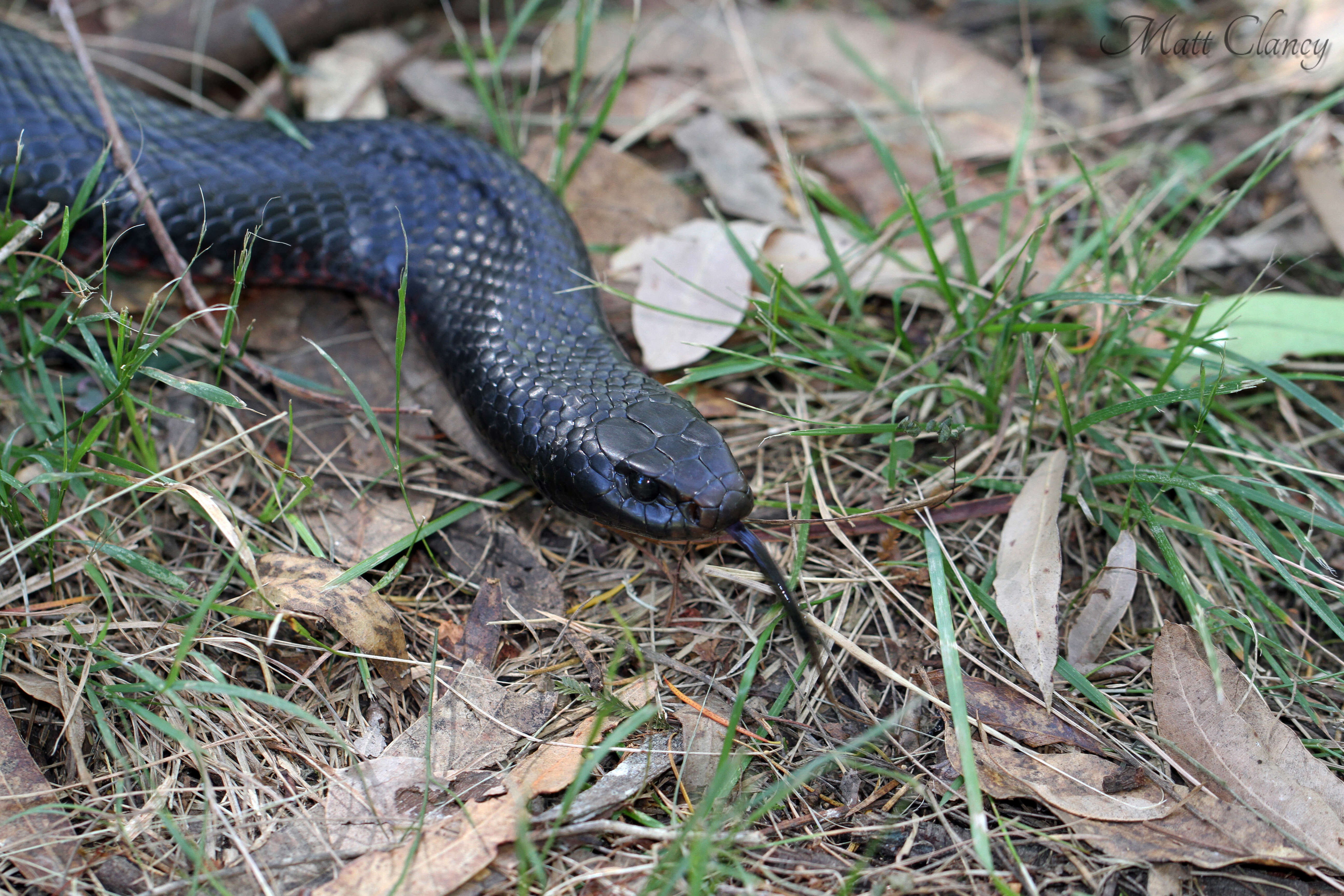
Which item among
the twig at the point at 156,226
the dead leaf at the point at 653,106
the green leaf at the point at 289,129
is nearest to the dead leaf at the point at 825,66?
the dead leaf at the point at 653,106

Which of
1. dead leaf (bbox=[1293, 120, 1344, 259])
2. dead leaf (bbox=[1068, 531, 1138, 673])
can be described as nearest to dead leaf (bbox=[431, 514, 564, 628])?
dead leaf (bbox=[1068, 531, 1138, 673])

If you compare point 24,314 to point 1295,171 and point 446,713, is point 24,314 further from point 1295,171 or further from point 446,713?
point 1295,171

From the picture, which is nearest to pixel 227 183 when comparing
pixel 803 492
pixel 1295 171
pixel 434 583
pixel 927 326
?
pixel 434 583

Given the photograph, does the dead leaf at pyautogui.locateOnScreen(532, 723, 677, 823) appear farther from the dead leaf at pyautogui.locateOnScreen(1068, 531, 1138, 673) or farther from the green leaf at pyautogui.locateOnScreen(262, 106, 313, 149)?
the green leaf at pyautogui.locateOnScreen(262, 106, 313, 149)
